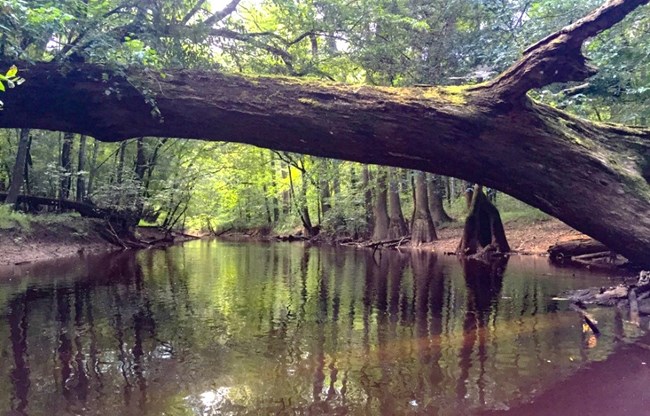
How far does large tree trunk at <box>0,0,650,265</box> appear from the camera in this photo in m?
5.25

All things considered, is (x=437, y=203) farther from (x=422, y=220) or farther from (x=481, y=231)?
(x=481, y=231)

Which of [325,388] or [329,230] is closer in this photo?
[325,388]

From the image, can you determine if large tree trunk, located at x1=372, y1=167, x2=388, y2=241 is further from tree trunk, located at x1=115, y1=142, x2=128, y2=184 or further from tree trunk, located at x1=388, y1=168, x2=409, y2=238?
tree trunk, located at x1=115, y1=142, x2=128, y2=184

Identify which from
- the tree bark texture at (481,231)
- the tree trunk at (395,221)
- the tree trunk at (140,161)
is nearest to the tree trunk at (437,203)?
the tree trunk at (395,221)

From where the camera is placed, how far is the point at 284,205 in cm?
4247

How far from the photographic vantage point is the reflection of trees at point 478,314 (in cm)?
402

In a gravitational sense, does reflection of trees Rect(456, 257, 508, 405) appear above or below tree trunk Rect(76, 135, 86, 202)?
below

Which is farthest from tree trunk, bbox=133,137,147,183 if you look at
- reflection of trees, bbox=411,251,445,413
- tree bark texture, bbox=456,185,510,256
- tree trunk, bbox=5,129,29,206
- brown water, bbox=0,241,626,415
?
reflection of trees, bbox=411,251,445,413

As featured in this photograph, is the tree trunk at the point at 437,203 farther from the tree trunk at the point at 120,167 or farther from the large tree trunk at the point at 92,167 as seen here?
the large tree trunk at the point at 92,167

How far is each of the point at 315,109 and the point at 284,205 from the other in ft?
122

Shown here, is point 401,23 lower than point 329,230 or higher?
higher

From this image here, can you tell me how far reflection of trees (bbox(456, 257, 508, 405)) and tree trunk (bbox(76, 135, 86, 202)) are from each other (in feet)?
50.4

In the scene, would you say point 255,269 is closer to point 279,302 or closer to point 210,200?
point 279,302

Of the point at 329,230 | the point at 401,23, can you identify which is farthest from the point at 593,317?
the point at 329,230
